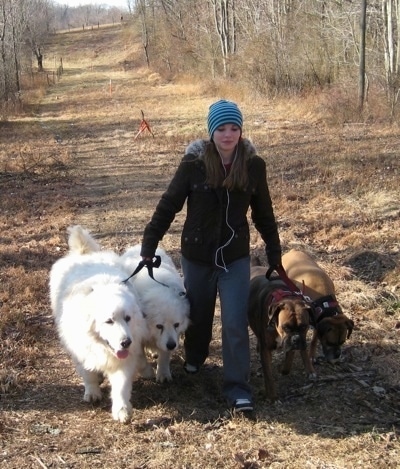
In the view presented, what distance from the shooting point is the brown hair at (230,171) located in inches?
154

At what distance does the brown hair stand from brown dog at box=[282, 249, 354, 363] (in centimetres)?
141

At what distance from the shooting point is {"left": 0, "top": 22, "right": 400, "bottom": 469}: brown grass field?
3.68 m

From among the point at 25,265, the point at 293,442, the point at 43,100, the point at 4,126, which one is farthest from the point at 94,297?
the point at 43,100

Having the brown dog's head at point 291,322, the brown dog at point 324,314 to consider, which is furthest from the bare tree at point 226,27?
the brown dog's head at point 291,322

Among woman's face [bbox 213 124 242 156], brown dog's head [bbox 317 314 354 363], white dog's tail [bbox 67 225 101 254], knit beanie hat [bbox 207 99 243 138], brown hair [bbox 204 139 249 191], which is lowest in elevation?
brown dog's head [bbox 317 314 354 363]

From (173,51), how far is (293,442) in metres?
43.0

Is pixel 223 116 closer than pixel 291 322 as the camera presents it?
Yes

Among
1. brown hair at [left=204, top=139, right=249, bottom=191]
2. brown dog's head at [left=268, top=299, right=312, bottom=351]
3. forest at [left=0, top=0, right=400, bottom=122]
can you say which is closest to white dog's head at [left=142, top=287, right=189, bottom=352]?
brown dog's head at [left=268, top=299, right=312, bottom=351]

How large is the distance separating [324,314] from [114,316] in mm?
1858

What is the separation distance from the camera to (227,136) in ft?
12.6

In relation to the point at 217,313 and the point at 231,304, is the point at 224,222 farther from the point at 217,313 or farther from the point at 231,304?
the point at 217,313

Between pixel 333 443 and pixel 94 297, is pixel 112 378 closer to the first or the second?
pixel 94 297

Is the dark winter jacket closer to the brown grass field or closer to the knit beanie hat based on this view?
the knit beanie hat

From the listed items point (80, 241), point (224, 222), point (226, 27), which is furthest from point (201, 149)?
point (226, 27)
